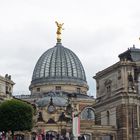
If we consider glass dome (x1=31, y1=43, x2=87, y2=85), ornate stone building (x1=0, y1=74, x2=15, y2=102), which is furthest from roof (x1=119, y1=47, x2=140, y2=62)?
glass dome (x1=31, y1=43, x2=87, y2=85)

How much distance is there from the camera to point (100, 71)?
11456 cm

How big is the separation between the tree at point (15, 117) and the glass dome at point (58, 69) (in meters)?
61.4

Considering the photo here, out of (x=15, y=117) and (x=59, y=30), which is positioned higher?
(x=59, y=30)

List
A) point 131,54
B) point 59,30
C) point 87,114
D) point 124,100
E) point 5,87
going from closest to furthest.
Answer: point 124,100 → point 131,54 → point 5,87 → point 87,114 → point 59,30

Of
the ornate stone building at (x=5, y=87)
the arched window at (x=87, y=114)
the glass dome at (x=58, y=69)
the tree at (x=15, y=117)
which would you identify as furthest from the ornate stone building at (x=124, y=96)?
the glass dome at (x=58, y=69)

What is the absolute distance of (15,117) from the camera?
3570 inches

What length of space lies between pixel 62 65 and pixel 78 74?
5.55 m

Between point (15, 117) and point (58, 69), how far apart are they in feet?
215

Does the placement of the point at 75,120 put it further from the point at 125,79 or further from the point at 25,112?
the point at 125,79

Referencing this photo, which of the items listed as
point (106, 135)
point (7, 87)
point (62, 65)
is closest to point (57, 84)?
point (62, 65)

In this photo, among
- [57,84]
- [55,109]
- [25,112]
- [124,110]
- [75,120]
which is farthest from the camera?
[57,84]

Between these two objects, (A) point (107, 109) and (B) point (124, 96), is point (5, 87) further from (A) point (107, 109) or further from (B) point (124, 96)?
(B) point (124, 96)

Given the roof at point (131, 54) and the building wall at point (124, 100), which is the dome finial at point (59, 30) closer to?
the roof at point (131, 54)

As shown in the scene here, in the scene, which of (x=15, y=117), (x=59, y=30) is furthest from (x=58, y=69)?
(x=15, y=117)
